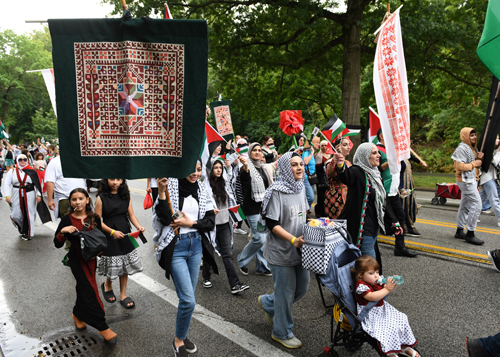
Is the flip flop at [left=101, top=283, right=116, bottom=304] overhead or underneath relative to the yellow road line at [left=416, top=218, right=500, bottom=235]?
underneath

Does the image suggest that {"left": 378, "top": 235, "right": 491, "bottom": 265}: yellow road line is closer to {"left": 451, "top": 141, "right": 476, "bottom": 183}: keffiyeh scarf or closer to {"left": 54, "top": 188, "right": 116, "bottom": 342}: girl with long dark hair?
{"left": 451, "top": 141, "right": 476, "bottom": 183}: keffiyeh scarf

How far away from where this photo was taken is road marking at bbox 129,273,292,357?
3.49 metres

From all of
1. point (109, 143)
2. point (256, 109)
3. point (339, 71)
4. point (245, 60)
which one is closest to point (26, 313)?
point (109, 143)

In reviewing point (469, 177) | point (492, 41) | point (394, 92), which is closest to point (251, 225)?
point (394, 92)

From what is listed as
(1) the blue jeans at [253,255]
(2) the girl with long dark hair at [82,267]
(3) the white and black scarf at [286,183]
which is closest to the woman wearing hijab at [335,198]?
(1) the blue jeans at [253,255]

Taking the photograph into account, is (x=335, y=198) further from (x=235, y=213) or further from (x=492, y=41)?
(x=492, y=41)

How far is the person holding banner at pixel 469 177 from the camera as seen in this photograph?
671 centimetres

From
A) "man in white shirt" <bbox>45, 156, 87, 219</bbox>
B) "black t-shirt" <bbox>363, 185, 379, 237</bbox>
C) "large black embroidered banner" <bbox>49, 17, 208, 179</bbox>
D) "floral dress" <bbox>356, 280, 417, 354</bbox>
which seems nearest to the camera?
"large black embroidered banner" <bbox>49, 17, 208, 179</bbox>

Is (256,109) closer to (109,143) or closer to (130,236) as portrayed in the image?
(130,236)

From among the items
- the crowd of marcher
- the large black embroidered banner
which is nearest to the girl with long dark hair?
the crowd of marcher

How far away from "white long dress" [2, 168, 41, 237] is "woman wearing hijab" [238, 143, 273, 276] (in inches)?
223

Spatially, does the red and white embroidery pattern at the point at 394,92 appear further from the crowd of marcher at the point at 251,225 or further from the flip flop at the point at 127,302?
the flip flop at the point at 127,302

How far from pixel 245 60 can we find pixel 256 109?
275 centimetres

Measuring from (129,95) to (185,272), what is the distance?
71.2 inches
